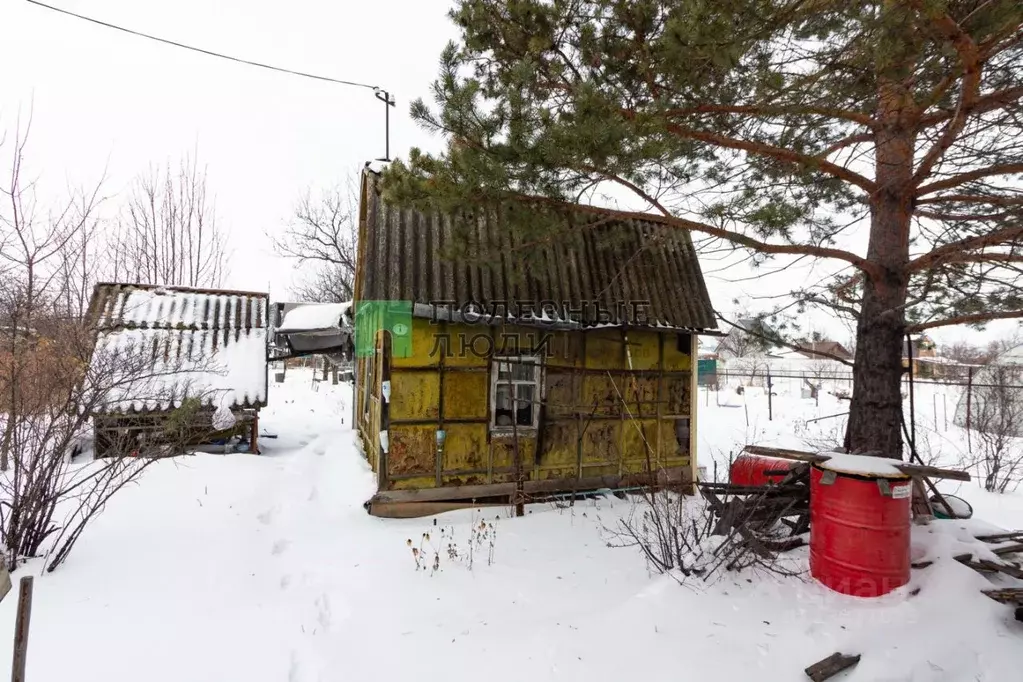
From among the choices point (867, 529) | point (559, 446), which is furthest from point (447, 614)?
point (559, 446)

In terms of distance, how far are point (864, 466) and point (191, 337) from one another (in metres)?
11.5

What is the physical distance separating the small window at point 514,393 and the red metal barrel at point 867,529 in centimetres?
400

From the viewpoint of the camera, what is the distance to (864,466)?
12.4 ft

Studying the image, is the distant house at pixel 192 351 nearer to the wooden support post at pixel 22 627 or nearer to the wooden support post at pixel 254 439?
the wooden support post at pixel 254 439

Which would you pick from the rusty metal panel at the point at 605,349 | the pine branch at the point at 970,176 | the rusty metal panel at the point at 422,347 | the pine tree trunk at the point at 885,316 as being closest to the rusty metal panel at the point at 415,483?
the rusty metal panel at the point at 422,347

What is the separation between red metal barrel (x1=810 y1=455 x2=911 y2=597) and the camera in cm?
366

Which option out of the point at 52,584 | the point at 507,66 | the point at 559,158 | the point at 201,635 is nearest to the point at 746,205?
the point at 559,158

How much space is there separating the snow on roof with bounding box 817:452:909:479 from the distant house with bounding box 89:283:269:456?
9.00 metres

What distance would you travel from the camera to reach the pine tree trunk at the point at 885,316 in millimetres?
4547

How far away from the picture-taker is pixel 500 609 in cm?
414

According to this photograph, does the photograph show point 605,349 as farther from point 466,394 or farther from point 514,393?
point 466,394

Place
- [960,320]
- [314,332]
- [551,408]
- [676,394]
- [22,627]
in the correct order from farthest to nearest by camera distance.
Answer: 1. [314,332]
2. [676,394]
3. [551,408]
4. [960,320]
5. [22,627]

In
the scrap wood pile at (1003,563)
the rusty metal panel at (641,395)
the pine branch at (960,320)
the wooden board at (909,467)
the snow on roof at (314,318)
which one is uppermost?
the snow on roof at (314,318)

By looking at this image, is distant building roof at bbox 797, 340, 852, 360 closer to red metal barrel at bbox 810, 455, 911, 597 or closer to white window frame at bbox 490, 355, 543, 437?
red metal barrel at bbox 810, 455, 911, 597
